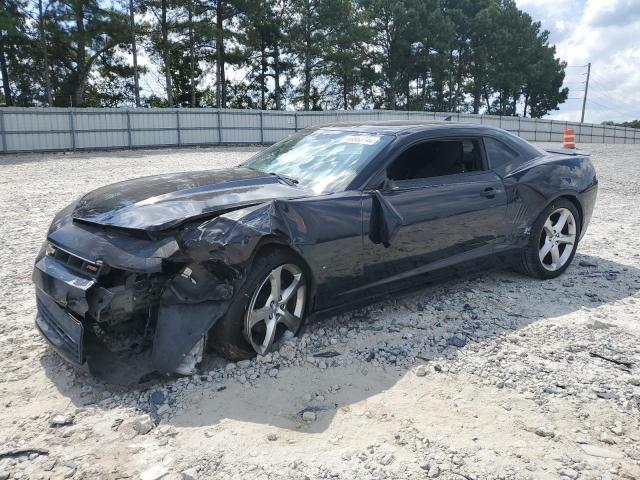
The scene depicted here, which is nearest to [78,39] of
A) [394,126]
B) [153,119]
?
[153,119]

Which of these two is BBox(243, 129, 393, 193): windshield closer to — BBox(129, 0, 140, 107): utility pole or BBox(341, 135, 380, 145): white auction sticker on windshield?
BBox(341, 135, 380, 145): white auction sticker on windshield

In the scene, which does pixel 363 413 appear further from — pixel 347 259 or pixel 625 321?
pixel 625 321

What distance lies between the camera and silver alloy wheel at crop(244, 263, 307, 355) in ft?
10.9

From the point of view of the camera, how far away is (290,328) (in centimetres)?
358

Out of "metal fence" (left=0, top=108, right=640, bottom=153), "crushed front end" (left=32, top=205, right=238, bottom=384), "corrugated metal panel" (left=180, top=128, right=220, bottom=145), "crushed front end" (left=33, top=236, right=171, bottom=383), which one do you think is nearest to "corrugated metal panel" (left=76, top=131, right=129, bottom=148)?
"metal fence" (left=0, top=108, right=640, bottom=153)

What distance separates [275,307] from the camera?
3.43 meters

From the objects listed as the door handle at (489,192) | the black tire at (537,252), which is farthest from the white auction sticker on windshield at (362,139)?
the black tire at (537,252)

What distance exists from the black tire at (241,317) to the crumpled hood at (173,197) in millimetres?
381

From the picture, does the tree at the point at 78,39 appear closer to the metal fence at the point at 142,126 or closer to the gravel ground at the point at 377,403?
the metal fence at the point at 142,126

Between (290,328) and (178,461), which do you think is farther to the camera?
(290,328)

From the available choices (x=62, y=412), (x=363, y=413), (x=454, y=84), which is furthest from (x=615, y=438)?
(x=454, y=84)

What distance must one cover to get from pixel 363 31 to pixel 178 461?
127ft

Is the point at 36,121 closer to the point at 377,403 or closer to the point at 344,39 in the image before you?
the point at 377,403

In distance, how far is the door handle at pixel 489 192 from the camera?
178 inches
